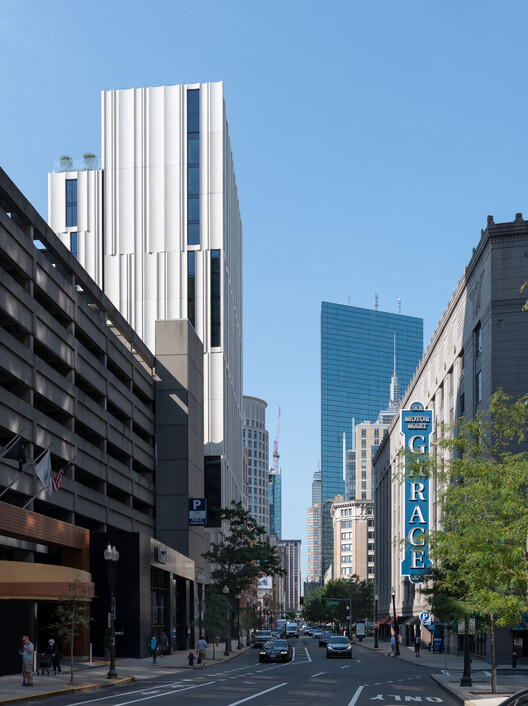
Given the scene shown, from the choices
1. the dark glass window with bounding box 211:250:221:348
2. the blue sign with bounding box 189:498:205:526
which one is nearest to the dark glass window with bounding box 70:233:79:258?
the dark glass window with bounding box 211:250:221:348

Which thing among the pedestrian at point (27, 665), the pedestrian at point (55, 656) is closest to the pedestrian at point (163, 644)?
the pedestrian at point (55, 656)

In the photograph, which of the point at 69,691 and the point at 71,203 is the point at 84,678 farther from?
the point at 71,203

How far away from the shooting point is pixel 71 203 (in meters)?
108

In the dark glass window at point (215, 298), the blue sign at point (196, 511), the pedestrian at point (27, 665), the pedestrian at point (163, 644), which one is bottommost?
the pedestrian at point (163, 644)

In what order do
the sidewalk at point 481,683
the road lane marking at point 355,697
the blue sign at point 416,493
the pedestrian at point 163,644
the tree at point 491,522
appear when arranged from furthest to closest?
the blue sign at point 416,493, the pedestrian at point 163,644, the sidewalk at point 481,683, the road lane marking at point 355,697, the tree at point 491,522

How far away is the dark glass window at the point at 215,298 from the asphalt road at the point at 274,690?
54759mm

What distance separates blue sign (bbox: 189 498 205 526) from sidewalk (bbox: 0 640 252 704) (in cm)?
2084

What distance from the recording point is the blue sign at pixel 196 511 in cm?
7906

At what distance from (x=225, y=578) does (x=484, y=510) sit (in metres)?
60.7

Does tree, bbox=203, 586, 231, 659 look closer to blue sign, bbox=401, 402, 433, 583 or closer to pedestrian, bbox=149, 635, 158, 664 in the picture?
pedestrian, bbox=149, 635, 158, 664

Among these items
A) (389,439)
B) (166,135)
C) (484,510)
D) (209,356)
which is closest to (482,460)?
(484,510)

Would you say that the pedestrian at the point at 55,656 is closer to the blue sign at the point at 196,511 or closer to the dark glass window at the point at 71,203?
the blue sign at the point at 196,511

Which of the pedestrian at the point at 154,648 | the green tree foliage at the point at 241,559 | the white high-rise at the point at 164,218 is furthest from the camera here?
the white high-rise at the point at 164,218

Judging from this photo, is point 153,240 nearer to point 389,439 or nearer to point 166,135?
point 166,135
